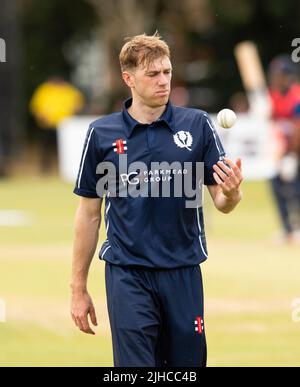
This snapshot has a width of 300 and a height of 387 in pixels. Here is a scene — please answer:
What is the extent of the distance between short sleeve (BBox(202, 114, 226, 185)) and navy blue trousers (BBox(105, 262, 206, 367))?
0.58 metres

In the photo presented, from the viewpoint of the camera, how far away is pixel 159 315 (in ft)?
23.8

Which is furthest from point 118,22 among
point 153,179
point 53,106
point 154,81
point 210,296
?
point 153,179

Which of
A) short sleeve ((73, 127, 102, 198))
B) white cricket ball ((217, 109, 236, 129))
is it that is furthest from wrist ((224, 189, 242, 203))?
short sleeve ((73, 127, 102, 198))

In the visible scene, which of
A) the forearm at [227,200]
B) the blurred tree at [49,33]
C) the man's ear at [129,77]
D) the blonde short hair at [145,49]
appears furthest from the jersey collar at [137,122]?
the blurred tree at [49,33]

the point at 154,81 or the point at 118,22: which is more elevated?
the point at 118,22

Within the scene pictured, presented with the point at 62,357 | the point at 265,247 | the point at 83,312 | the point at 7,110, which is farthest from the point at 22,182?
the point at 83,312

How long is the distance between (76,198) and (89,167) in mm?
18931

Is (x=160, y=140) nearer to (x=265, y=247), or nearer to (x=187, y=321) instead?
(x=187, y=321)

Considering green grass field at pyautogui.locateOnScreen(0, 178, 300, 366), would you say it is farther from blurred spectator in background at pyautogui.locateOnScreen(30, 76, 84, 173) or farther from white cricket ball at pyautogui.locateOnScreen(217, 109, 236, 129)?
blurred spectator in background at pyautogui.locateOnScreen(30, 76, 84, 173)

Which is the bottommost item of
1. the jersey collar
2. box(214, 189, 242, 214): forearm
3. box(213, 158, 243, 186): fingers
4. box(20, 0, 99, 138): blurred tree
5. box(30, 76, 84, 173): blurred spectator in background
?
box(214, 189, 242, 214): forearm

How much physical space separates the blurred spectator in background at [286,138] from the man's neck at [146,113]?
1061 centimetres

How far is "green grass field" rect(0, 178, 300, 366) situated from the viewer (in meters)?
10.4

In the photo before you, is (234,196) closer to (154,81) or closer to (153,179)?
(153,179)

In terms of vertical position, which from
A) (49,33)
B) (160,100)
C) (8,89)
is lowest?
(160,100)
